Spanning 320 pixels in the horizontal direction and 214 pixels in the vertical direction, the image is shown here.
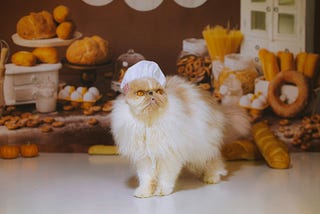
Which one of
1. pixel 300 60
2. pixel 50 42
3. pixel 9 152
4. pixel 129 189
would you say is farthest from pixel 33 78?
pixel 300 60

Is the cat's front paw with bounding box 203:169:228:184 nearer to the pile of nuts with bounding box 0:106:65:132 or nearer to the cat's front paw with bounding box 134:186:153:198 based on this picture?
the cat's front paw with bounding box 134:186:153:198

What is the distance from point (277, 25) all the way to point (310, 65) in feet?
1.06

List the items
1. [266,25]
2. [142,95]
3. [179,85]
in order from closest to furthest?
1. [142,95]
2. [179,85]
3. [266,25]

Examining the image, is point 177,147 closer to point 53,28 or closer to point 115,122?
point 115,122

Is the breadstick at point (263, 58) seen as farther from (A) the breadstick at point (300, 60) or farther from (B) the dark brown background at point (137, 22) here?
(B) the dark brown background at point (137, 22)

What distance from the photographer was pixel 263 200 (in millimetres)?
3379

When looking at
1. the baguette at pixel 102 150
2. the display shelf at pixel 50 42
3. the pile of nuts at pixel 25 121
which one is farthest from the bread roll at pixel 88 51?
the baguette at pixel 102 150

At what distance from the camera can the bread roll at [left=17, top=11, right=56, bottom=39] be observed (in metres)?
4.36

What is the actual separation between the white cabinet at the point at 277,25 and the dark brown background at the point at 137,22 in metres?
0.18

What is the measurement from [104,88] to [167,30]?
55 centimetres

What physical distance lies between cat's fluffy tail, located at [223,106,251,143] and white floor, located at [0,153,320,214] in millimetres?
221

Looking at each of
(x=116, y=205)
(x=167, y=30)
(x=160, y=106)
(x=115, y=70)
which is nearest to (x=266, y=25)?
(x=167, y=30)

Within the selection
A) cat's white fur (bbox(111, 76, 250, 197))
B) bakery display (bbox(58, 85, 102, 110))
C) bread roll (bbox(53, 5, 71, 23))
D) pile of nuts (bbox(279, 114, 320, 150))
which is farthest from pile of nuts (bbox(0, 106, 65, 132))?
pile of nuts (bbox(279, 114, 320, 150))

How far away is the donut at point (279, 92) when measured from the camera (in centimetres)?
427
